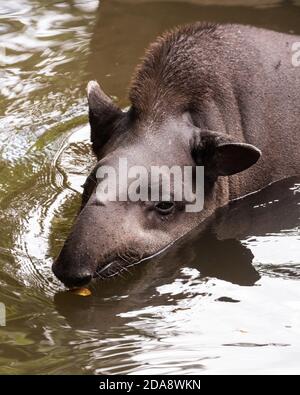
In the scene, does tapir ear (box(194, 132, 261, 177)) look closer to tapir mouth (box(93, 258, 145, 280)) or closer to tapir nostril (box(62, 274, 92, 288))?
tapir mouth (box(93, 258, 145, 280))

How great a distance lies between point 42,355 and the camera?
6844 mm

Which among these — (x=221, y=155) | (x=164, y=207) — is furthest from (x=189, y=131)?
(x=164, y=207)

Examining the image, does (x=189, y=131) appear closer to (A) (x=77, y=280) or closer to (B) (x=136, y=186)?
(B) (x=136, y=186)

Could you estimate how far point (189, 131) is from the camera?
8570 millimetres

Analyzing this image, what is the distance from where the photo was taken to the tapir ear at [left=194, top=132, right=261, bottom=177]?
326 inches

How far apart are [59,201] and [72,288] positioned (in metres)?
1.67

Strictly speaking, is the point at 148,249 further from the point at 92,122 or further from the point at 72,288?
the point at 92,122

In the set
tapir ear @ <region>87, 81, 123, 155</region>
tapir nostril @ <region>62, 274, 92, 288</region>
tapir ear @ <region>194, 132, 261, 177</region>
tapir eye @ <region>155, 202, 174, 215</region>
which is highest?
tapir ear @ <region>87, 81, 123, 155</region>

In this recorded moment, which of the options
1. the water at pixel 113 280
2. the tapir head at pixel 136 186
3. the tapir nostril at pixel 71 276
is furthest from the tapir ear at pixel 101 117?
the tapir nostril at pixel 71 276

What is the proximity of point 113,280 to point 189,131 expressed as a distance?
156 centimetres

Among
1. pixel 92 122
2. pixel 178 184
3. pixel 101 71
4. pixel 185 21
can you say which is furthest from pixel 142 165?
pixel 185 21

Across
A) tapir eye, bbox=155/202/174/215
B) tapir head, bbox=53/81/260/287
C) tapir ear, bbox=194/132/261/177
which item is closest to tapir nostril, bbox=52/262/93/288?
tapir head, bbox=53/81/260/287

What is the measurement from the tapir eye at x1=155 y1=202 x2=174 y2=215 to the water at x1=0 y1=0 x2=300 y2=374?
390 millimetres

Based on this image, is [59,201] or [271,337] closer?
[271,337]
